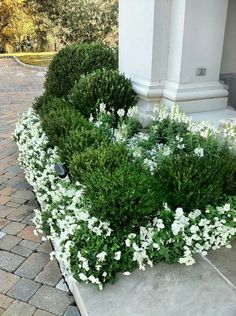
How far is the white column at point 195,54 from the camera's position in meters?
3.38

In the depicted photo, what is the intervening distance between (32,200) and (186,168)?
1.70m

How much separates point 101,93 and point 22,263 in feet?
6.02

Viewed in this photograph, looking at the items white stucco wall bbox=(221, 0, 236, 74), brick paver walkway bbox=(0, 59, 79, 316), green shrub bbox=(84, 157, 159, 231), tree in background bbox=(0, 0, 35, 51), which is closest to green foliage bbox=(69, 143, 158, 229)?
green shrub bbox=(84, 157, 159, 231)

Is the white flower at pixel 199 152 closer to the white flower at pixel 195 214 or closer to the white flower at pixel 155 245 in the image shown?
the white flower at pixel 195 214

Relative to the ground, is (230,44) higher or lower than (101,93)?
higher

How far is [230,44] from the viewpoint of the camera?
4062 millimetres

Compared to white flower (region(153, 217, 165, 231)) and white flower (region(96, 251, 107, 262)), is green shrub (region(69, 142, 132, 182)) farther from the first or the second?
white flower (region(96, 251, 107, 262))

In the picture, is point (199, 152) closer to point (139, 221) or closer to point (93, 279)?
point (139, 221)

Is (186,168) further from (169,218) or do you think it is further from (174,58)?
(174,58)

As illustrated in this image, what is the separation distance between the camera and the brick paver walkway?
2.07m

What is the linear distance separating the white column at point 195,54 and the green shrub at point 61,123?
1.02m

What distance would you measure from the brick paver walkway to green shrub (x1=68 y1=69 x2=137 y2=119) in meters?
1.04

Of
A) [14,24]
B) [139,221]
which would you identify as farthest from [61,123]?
[14,24]

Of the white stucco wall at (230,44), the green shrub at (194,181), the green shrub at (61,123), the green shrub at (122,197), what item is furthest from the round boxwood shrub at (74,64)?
the green shrub at (122,197)
